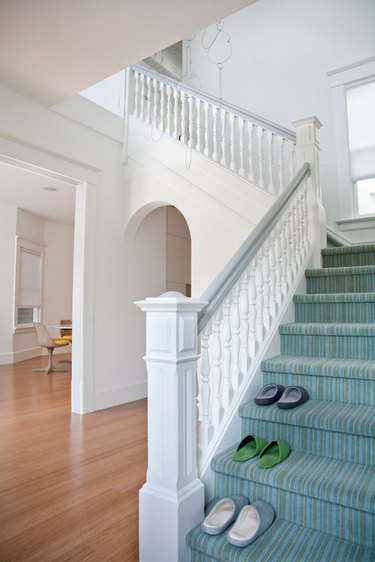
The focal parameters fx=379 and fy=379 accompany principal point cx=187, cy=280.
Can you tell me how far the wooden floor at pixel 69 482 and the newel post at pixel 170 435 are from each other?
9.4 inches

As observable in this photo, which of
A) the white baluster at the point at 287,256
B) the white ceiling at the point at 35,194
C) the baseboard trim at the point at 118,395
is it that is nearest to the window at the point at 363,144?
the white baluster at the point at 287,256

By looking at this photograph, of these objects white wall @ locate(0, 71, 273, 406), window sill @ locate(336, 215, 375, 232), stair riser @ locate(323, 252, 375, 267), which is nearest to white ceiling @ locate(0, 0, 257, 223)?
white wall @ locate(0, 71, 273, 406)

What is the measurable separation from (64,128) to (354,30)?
357cm

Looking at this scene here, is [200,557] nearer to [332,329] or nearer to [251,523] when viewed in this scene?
[251,523]

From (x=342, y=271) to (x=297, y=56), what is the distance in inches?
139

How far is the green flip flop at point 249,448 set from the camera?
169cm

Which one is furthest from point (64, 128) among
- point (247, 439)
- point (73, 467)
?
point (247, 439)

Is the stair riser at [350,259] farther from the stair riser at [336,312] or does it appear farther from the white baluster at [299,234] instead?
the stair riser at [336,312]

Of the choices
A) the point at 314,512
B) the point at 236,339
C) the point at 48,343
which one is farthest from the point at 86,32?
the point at 48,343

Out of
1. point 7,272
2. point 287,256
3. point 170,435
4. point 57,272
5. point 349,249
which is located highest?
point 57,272

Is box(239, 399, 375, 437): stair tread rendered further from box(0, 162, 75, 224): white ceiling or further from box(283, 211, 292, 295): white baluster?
box(0, 162, 75, 224): white ceiling

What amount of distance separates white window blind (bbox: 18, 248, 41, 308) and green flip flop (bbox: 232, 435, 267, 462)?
23.6 feet

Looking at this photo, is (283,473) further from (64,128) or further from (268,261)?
(64,128)

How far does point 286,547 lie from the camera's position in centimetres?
132
